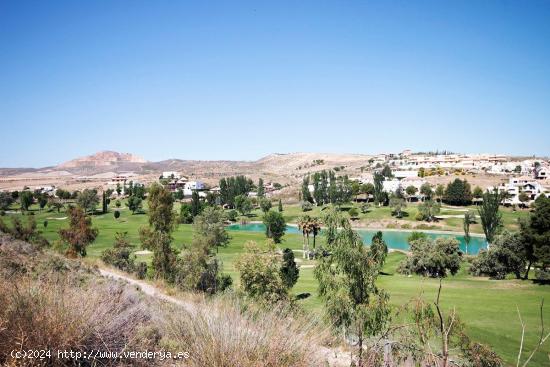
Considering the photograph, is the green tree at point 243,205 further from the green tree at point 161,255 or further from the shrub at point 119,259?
the green tree at point 161,255

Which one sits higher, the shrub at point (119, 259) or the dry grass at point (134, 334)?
the dry grass at point (134, 334)

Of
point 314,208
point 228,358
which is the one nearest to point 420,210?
point 314,208

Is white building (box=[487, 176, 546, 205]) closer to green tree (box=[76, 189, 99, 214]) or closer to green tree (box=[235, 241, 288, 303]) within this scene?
green tree (box=[235, 241, 288, 303])

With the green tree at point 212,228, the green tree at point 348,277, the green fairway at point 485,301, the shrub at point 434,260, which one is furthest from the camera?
the green tree at point 212,228

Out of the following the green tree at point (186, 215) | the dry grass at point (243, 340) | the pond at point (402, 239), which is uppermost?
the dry grass at point (243, 340)

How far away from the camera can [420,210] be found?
86812 mm

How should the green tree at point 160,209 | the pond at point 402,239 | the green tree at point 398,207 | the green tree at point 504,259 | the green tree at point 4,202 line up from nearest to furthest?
the green tree at point 160,209
the green tree at point 504,259
the pond at point 402,239
the green tree at point 398,207
the green tree at point 4,202

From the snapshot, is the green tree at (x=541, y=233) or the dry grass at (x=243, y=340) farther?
the green tree at (x=541, y=233)

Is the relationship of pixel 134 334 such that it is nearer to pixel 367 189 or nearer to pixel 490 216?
pixel 490 216

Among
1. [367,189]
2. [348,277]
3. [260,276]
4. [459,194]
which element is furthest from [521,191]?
[348,277]

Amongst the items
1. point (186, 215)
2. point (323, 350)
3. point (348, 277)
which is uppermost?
point (323, 350)

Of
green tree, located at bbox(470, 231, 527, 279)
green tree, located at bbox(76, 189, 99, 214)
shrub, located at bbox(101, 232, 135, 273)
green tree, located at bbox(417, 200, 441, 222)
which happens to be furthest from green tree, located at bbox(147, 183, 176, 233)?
green tree, located at bbox(76, 189, 99, 214)

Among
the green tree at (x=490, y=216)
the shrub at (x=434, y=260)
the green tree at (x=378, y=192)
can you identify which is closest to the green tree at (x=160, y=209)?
the shrub at (x=434, y=260)

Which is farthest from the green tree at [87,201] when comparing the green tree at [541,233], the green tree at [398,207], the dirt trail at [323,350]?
→ the green tree at [541,233]
